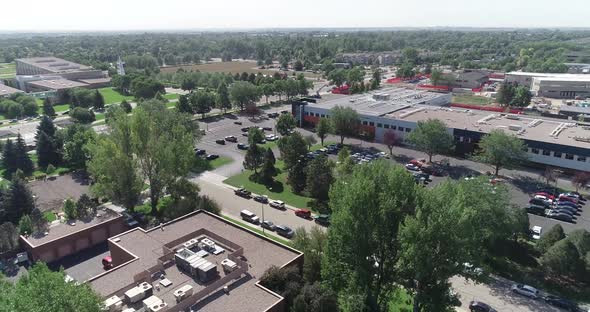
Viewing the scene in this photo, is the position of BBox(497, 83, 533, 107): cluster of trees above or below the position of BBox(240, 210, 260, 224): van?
above

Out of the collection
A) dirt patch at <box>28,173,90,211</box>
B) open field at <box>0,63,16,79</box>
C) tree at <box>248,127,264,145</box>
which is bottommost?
dirt patch at <box>28,173,90,211</box>

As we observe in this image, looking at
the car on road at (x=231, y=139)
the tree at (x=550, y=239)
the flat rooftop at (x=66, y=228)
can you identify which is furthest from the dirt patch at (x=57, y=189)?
the tree at (x=550, y=239)

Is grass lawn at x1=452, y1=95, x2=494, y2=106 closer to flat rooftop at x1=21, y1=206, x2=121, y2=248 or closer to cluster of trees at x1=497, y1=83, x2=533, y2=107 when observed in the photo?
cluster of trees at x1=497, y1=83, x2=533, y2=107

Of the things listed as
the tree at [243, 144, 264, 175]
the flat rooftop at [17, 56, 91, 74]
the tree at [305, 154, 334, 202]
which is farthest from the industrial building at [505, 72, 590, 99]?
the flat rooftop at [17, 56, 91, 74]

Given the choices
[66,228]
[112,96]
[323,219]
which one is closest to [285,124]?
[323,219]

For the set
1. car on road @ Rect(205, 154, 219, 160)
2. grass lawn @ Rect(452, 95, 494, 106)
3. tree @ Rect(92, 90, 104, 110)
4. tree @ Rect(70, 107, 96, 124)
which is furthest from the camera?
grass lawn @ Rect(452, 95, 494, 106)

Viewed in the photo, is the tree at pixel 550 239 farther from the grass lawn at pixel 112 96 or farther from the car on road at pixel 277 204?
the grass lawn at pixel 112 96

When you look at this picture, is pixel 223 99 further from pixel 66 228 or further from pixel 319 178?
pixel 66 228
